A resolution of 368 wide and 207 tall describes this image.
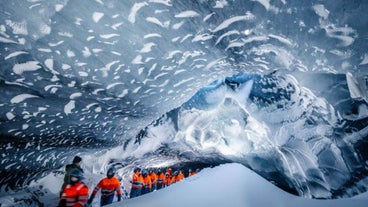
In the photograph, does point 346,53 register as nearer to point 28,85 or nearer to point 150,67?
point 150,67

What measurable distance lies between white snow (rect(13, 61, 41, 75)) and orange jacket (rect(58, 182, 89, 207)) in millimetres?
1792

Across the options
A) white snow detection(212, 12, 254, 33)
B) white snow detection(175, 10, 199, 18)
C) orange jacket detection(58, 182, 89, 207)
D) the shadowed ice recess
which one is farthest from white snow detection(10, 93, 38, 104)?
white snow detection(212, 12, 254, 33)

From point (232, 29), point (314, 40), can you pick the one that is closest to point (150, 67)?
point (232, 29)

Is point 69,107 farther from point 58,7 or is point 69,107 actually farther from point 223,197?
point 223,197

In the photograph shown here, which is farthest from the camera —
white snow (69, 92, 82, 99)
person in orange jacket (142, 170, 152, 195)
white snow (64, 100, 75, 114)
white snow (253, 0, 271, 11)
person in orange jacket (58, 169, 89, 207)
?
person in orange jacket (142, 170, 152, 195)

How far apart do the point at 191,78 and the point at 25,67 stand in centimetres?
246

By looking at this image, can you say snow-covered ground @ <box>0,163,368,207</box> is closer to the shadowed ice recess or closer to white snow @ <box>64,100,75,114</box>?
the shadowed ice recess

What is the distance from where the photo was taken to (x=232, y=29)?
292 centimetres

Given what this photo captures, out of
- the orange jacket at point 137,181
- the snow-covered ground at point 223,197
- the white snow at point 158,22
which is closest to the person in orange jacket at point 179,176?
the orange jacket at point 137,181

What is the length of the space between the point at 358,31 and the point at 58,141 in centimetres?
544

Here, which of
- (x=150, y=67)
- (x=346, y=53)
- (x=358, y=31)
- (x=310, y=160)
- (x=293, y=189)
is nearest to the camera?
(x=358, y=31)

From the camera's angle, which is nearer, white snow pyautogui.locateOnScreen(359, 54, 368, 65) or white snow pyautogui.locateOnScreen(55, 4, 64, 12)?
white snow pyautogui.locateOnScreen(55, 4, 64, 12)

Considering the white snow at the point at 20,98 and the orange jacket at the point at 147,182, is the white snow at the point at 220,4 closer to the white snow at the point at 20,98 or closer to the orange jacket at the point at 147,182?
the white snow at the point at 20,98

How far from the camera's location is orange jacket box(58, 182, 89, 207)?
11.1 ft
